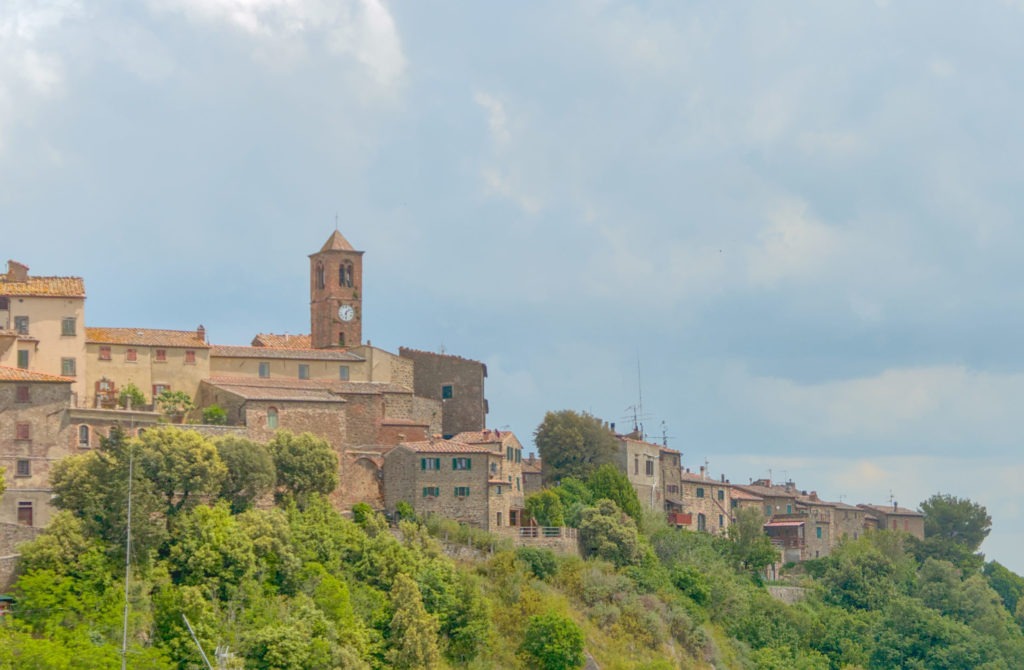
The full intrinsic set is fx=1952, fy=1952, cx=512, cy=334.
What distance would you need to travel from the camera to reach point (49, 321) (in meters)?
87.5

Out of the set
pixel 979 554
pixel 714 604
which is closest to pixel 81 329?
pixel 714 604

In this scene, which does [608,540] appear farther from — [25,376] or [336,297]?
[25,376]

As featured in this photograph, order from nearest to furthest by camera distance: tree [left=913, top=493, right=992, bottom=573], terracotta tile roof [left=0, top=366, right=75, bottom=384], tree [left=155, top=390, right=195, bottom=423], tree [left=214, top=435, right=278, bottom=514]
→ terracotta tile roof [left=0, top=366, right=75, bottom=384], tree [left=214, top=435, right=278, bottom=514], tree [left=155, top=390, right=195, bottom=423], tree [left=913, top=493, right=992, bottom=573]

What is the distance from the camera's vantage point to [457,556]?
3418 inches

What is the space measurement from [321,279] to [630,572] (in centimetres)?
2354

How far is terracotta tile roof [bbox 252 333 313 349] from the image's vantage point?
99425 millimetres

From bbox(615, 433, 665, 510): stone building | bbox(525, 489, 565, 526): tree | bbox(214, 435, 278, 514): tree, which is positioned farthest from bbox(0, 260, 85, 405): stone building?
bbox(615, 433, 665, 510): stone building

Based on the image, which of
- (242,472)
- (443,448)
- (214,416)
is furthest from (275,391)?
(242,472)

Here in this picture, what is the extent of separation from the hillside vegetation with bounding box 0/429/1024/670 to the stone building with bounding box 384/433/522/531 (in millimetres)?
1301

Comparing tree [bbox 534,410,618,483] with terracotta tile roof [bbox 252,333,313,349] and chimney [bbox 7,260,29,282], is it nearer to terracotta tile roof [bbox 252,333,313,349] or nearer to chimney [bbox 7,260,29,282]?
terracotta tile roof [bbox 252,333,313,349]

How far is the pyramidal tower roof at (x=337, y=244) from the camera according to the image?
102 m

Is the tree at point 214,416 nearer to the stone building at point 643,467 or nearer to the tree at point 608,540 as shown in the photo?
the tree at point 608,540

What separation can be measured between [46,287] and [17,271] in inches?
109

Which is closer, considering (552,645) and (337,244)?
(552,645)
